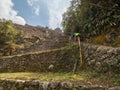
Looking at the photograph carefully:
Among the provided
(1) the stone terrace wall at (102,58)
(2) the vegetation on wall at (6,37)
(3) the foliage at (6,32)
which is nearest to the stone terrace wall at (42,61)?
(1) the stone terrace wall at (102,58)

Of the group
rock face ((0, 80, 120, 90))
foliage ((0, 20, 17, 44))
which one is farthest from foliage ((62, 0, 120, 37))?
foliage ((0, 20, 17, 44))

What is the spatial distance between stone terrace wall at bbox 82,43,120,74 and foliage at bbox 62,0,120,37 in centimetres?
236

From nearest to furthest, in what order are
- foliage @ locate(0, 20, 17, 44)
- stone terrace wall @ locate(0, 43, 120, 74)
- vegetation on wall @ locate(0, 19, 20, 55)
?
1. stone terrace wall @ locate(0, 43, 120, 74)
2. vegetation on wall @ locate(0, 19, 20, 55)
3. foliage @ locate(0, 20, 17, 44)

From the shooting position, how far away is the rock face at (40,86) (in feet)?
29.8

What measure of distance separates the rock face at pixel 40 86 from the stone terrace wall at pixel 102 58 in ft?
6.20

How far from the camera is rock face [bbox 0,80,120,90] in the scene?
29.8 ft

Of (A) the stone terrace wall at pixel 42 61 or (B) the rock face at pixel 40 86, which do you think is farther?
(A) the stone terrace wall at pixel 42 61

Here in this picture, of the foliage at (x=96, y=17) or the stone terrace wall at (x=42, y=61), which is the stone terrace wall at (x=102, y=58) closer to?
the stone terrace wall at (x=42, y=61)

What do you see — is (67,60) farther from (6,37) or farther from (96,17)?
(6,37)

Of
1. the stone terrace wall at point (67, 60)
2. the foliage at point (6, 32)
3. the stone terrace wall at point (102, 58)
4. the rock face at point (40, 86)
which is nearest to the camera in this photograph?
the rock face at point (40, 86)

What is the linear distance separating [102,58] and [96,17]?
4538mm

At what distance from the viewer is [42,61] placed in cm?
1480

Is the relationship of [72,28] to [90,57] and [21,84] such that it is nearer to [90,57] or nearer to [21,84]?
[90,57]

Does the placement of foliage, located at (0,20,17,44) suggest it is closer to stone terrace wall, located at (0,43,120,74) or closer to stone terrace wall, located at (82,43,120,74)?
stone terrace wall, located at (0,43,120,74)
